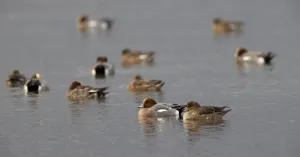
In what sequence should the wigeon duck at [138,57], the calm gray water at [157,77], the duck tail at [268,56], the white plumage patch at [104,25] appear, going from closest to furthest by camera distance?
the calm gray water at [157,77]
the duck tail at [268,56]
the wigeon duck at [138,57]
the white plumage patch at [104,25]

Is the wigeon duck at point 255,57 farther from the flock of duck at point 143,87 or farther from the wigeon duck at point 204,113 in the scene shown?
the wigeon duck at point 204,113

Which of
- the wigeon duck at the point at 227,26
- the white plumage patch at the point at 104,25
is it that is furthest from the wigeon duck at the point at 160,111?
the white plumage patch at the point at 104,25

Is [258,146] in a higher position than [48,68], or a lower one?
lower

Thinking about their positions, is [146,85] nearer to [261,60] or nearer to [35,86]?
[35,86]

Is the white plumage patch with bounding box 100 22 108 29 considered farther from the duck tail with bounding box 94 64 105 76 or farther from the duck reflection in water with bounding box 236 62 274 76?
the duck tail with bounding box 94 64 105 76

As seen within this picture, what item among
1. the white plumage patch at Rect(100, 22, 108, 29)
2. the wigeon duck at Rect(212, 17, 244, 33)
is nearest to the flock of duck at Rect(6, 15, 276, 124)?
the wigeon duck at Rect(212, 17, 244, 33)

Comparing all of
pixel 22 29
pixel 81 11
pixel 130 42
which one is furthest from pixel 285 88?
pixel 81 11

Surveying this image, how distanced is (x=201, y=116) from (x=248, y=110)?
1.96m

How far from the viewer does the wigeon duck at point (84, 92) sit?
25.1 metres

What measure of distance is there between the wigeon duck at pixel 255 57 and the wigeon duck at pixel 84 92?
9185 mm

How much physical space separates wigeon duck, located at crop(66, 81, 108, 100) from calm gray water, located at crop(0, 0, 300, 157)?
1.15 ft

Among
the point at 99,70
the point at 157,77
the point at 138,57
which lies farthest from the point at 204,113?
the point at 138,57

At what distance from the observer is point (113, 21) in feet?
165

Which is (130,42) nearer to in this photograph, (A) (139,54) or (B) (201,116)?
(A) (139,54)
